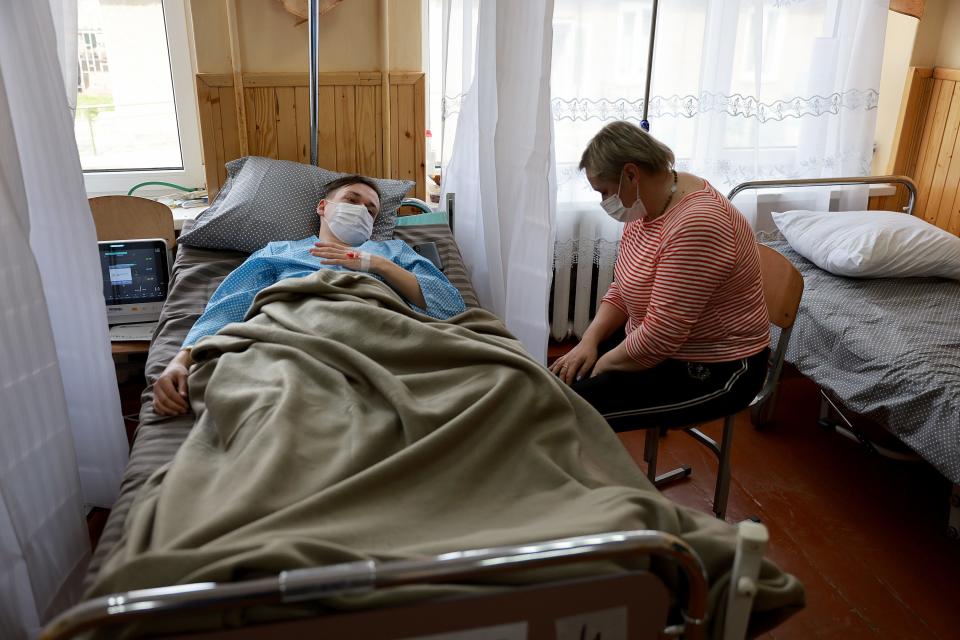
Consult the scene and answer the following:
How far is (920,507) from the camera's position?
2.41 meters

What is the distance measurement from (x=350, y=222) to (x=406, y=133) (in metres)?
0.76

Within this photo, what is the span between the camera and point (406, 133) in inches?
116

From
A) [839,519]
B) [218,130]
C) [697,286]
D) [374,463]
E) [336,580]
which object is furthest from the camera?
[218,130]

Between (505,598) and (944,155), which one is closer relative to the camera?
(505,598)

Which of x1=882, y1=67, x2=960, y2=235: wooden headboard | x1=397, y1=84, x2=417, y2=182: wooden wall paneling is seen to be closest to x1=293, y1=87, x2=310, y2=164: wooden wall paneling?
x1=397, y1=84, x2=417, y2=182: wooden wall paneling

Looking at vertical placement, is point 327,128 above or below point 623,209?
above

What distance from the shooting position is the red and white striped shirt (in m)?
1.84

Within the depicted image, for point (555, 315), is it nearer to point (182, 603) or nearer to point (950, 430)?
point (950, 430)

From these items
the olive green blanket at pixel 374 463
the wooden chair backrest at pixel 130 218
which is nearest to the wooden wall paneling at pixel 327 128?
the wooden chair backrest at pixel 130 218

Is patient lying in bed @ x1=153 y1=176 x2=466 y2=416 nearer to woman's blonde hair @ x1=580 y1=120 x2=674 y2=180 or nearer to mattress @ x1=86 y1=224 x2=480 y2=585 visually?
mattress @ x1=86 y1=224 x2=480 y2=585

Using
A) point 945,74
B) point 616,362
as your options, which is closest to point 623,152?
point 616,362

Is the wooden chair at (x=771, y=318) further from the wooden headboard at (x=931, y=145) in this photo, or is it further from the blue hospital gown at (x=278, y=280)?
the wooden headboard at (x=931, y=145)

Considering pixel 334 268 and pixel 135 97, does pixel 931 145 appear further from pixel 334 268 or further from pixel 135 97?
pixel 135 97

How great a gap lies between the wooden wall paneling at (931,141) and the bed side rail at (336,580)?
3178mm
